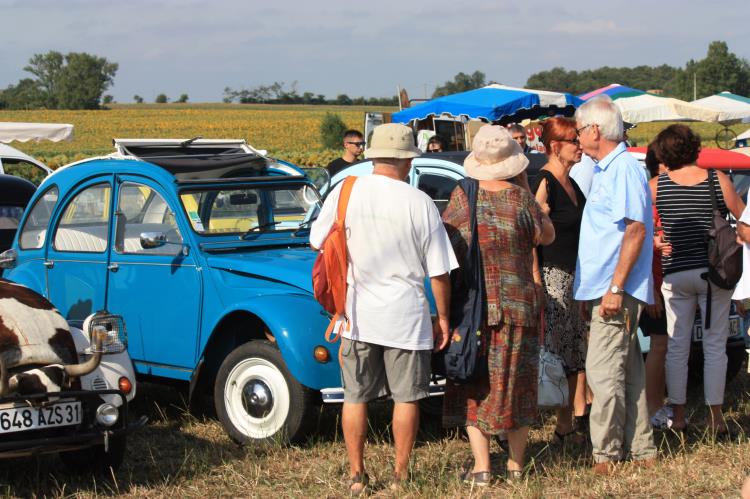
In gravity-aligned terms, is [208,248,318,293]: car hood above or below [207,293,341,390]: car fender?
above

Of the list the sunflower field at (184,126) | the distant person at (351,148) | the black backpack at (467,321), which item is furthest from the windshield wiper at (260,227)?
the sunflower field at (184,126)

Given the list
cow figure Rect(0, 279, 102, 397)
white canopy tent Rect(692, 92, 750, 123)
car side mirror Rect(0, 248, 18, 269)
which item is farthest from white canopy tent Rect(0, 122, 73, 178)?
cow figure Rect(0, 279, 102, 397)

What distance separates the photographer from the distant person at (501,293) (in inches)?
187

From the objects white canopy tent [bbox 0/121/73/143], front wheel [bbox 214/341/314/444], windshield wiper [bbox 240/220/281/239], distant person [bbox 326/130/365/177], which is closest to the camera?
front wheel [bbox 214/341/314/444]

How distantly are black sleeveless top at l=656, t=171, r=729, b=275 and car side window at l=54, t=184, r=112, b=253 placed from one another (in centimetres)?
377

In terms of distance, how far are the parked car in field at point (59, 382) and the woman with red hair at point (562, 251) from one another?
2.40 meters

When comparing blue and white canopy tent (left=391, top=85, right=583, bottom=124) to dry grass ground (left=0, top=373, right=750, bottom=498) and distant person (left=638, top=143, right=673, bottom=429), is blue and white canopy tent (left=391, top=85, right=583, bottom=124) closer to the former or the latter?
distant person (left=638, top=143, right=673, bottom=429)

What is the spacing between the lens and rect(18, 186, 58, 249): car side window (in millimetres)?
7254

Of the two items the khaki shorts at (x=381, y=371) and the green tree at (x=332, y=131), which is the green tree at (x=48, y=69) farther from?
the khaki shorts at (x=381, y=371)

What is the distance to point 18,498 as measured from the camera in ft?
16.7

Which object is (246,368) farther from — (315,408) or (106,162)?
(106,162)

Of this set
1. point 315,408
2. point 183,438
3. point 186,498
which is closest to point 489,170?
point 315,408

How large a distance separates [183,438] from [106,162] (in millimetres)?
2042

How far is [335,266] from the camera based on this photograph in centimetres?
469
